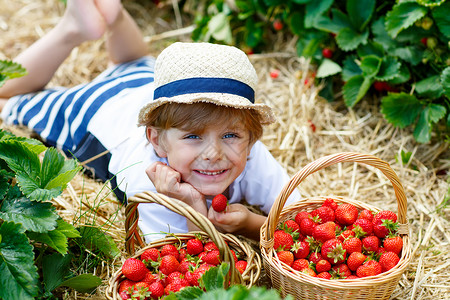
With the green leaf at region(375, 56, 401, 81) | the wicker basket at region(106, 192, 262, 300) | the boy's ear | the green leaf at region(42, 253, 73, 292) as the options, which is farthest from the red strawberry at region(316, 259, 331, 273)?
the green leaf at region(375, 56, 401, 81)

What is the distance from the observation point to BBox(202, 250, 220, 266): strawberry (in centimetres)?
172

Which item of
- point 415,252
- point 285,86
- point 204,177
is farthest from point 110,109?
point 415,252

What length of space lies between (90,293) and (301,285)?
820 mm

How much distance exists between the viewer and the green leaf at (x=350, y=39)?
9.05ft

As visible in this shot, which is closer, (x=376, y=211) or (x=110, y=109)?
(x=376, y=211)

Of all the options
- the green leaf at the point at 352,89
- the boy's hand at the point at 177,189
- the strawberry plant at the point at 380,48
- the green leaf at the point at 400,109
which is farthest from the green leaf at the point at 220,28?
the boy's hand at the point at 177,189

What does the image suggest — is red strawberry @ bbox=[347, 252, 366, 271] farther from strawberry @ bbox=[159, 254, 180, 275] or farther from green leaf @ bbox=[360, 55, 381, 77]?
green leaf @ bbox=[360, 55, 381, 77]

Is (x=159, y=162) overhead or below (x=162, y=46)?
overhead

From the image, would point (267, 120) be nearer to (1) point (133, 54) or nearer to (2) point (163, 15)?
(1) point (133, 54)

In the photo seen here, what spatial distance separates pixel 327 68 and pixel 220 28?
2.71ft

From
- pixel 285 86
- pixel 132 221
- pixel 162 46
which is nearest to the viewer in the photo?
pixel 132 221

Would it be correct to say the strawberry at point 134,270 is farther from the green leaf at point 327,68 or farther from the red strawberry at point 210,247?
the green leaf at point 327,68

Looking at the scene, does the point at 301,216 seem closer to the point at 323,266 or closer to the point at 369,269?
the point at 323,266

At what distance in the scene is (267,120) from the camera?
201 centimetres
